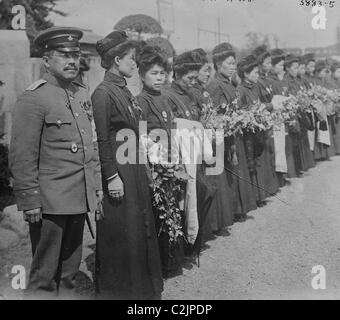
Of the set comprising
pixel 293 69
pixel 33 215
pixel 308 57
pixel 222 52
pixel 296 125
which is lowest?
pixel 33 215

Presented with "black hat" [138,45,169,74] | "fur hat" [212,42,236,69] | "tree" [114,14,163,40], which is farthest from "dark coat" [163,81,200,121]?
"fur hat" [212,42,236,69]

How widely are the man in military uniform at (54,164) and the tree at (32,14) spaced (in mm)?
4320

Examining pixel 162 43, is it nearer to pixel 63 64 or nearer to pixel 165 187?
pixel 165 187

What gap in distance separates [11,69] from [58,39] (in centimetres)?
407

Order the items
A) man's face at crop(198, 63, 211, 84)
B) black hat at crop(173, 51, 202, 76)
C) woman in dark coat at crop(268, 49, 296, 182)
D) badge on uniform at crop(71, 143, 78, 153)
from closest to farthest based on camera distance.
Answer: badge on uniform at crop(71, 143, 78, 153)
black hat at crop(173, 51, 202, 76)
man's face at crop(198, 63, 211, 84)
woman in dark coat at crop(268, 49, 296, 182)

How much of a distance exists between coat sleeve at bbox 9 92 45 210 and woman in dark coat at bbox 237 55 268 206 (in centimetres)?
355

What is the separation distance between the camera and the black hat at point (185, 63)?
490cm

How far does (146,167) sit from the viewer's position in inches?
143

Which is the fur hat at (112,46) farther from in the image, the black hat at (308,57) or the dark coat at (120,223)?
the black hat at (308,57)

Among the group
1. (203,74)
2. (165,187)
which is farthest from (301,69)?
(165,187)

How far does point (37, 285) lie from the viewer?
2973 mm

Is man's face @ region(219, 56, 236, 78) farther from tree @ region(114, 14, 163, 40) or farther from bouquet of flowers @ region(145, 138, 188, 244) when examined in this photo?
bouquet of flowers @ region(145, 138, 188, 244)

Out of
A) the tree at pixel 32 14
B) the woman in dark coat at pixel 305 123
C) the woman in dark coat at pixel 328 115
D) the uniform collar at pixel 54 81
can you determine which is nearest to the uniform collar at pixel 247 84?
the woman in dark coat at pixel 305 123

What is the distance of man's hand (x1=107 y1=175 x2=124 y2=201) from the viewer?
3336 millimetres
